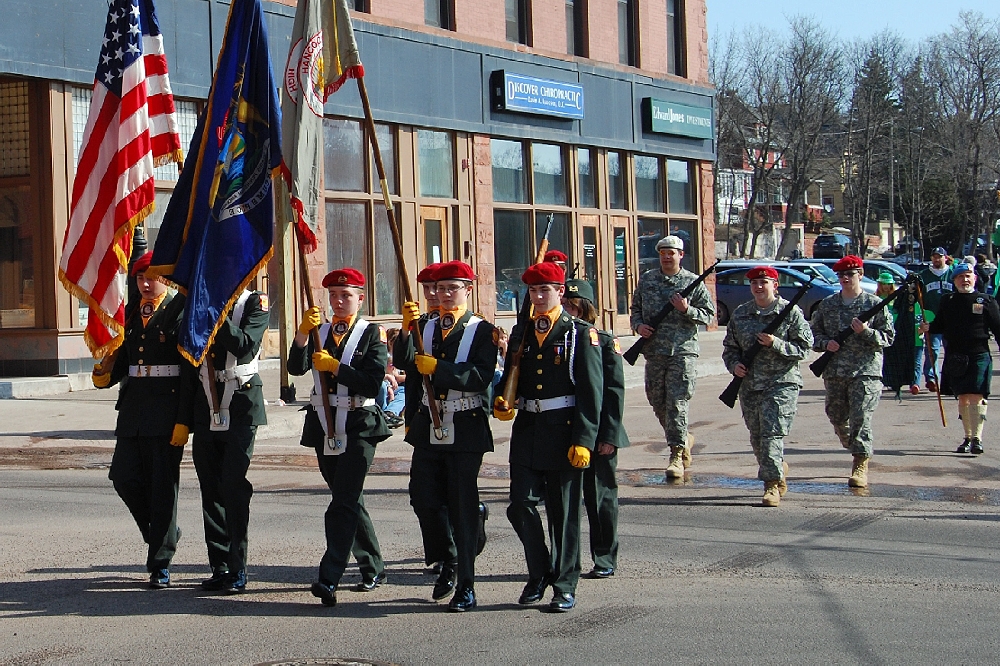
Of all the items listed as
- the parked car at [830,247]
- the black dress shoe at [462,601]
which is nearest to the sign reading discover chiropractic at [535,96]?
the black dress shoe at [462,601]

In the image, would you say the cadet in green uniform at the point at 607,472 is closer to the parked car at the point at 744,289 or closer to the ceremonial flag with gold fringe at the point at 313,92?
the ceremonial flag with gold fringe at the point at 313,92

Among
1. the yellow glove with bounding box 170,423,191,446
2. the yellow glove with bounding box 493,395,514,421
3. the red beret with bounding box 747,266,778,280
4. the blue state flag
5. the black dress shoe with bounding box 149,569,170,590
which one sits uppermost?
the blue state flag

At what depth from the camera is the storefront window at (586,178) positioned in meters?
26.8

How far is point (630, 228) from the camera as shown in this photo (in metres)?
28.0

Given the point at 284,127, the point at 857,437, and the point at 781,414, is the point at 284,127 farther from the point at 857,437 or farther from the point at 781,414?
the point at 857,437

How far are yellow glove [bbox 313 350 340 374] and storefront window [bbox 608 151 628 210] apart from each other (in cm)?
2106

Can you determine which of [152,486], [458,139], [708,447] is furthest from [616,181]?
[152,486]

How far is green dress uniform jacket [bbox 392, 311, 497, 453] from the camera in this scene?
6852 mm

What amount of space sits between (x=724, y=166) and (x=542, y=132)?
137 ft

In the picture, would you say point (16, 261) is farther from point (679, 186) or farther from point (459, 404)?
point (679, 186)

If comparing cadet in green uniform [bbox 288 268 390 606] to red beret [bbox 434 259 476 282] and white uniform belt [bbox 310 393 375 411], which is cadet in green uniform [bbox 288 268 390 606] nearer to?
white uniform belt [bbox 310 393 375 411]

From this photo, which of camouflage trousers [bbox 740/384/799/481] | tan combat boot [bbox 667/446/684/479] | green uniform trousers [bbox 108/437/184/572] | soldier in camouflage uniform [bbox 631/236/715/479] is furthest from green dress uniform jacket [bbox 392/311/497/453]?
tan combat boot [bbox 667/446/684/479]

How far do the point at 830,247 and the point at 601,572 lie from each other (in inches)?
2328

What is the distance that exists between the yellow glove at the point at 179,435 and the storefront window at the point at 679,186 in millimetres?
23024
